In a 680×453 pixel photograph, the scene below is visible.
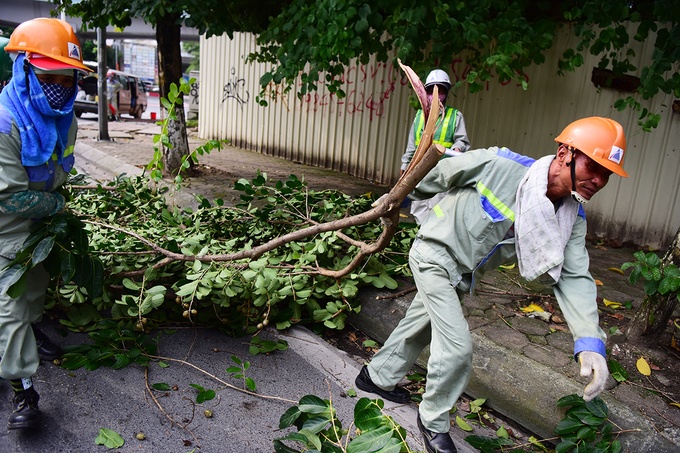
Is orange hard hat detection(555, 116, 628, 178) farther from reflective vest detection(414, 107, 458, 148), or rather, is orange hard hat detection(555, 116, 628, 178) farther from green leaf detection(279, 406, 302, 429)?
reflective vest detection(414, 107, 458, 148)

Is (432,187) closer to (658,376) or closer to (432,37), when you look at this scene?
(658,376)

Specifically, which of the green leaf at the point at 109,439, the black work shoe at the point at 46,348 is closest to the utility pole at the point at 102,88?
the black work shoe at the point at 46,348

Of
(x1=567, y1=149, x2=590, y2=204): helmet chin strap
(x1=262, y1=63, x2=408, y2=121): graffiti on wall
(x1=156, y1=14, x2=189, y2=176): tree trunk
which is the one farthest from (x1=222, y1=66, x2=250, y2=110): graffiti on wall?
(x1=567, y1=149, x2=590, y2=204): helmet chin strap

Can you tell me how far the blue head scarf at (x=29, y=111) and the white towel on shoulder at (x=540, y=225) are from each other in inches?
90.9

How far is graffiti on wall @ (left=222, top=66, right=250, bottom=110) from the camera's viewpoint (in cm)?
1242

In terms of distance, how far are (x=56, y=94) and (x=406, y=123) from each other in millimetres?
6340

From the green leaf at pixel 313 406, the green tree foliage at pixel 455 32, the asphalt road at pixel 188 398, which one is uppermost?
the green tree foliage at pixel 455 32

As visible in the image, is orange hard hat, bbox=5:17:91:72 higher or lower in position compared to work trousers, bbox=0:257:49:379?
higher

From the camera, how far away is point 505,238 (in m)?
2.78

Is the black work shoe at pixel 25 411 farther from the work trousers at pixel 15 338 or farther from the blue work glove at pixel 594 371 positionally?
the blue work glove at pixel 594 371

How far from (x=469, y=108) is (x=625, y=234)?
2.59 metres

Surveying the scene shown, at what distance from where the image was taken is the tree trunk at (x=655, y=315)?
142 inches

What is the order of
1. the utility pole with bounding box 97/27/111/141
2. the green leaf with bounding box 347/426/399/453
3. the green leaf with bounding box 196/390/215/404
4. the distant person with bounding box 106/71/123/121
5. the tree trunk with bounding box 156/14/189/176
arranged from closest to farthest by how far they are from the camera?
the green leaf with bounding box 347/426/399/453, the green leaf with bounding box 196/390/215/404, the tree trunk with bounding box 156/14/189/176, the utility pole with bounding box 97/27/111/141, the distant person with bounding box 106/71/123/121

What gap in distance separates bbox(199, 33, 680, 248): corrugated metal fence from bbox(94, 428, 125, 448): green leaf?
5.56 meters
